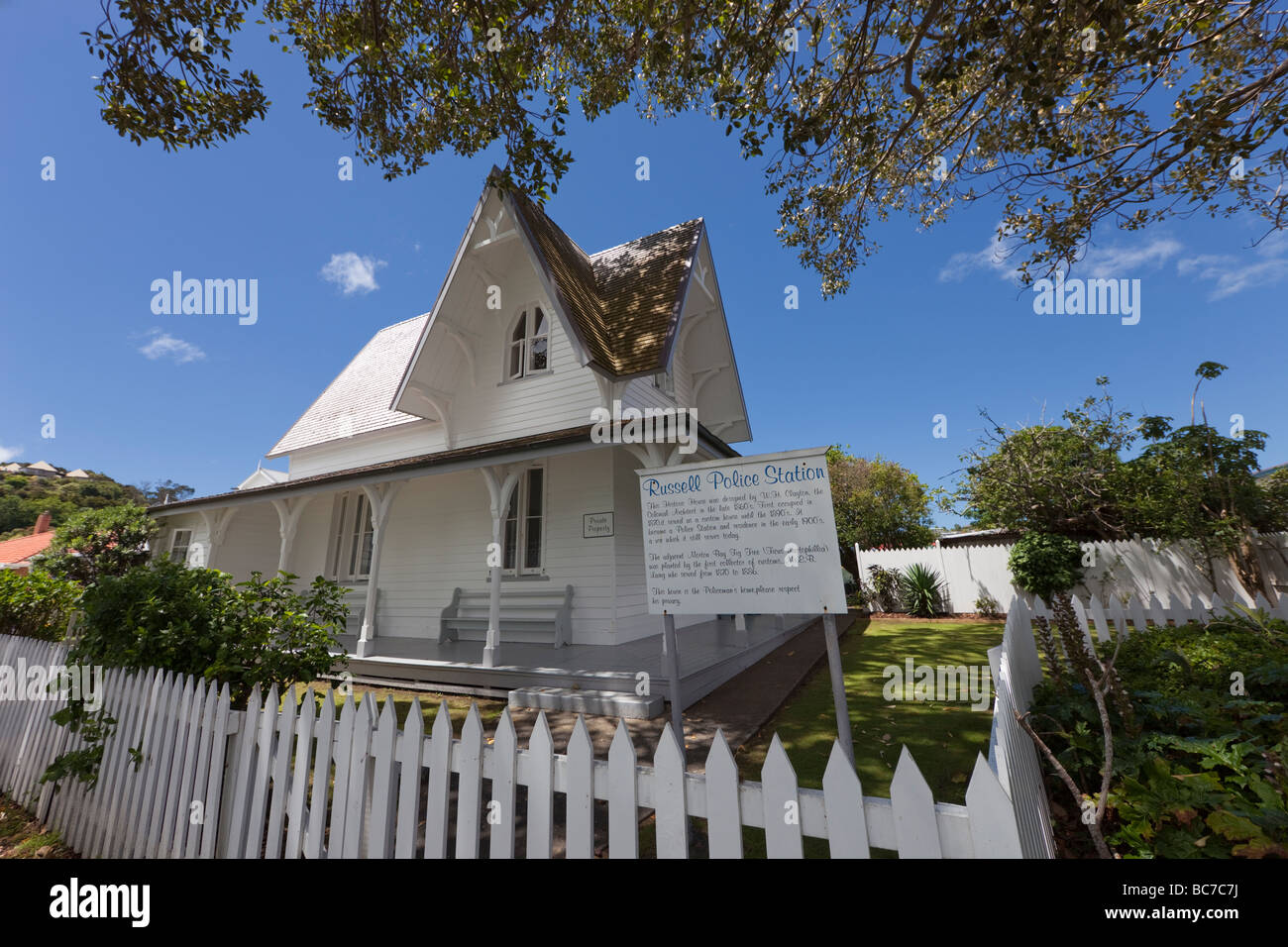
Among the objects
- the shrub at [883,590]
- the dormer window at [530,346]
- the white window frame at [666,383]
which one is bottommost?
the shrub at [883,590]

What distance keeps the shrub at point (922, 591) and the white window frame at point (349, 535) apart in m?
15.9

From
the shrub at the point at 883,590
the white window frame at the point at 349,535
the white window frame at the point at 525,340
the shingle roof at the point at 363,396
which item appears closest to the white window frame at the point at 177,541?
the shingle roof at the point at 363,396

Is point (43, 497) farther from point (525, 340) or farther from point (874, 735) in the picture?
point (874, 735)

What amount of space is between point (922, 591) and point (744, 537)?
14712mm

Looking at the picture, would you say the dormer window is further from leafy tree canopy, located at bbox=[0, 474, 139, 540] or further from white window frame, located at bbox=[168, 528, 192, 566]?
leafy tree canopy, located at bbox=[0, 474, 139, 540]

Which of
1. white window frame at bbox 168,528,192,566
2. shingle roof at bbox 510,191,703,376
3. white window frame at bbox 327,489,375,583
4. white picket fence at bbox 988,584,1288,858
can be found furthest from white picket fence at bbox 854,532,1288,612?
white window frame at bbox 168,528,192,566

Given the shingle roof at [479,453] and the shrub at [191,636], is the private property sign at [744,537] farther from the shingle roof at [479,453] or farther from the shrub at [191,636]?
the shingle roof at [479,453]

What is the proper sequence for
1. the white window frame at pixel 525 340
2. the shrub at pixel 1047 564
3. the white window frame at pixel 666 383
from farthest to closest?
1. the shrub at pixel 1047 564
2. the white window frame at pixel 666 383
3. the white window frame at pixel 525 340

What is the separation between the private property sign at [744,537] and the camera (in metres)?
3.18

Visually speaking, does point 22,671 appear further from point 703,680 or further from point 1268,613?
point 1268,613

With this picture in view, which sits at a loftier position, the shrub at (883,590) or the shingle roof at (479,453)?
the shingle roof at (479,453)

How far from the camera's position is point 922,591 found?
1539 cm
